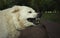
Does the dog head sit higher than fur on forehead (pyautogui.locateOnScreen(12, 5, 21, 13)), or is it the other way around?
fur on forehead (pyautogui.locateOnScreen(12, 5, 21, 13))

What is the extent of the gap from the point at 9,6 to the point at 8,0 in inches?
3.1

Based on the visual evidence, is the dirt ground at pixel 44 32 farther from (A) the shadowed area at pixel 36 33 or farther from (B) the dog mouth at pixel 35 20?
(B) the dog mouth at pixel 35 20

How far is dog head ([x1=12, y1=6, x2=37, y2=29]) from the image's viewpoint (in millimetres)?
1951

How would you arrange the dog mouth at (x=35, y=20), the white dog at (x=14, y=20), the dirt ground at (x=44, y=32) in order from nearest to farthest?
the dirt ground at (x=44, y=32)
the white dog at (x=14, y=20)
the dog mouth at (x=35, y=20)

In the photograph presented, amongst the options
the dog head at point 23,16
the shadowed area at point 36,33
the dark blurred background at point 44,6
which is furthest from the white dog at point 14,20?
the shadowed area at point 36,33

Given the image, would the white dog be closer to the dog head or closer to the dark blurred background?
the dog head

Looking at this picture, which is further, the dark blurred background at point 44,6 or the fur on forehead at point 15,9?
the dark blurred background at point 44,6

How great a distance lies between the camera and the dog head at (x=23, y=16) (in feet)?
6.40

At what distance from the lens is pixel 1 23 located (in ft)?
6.04

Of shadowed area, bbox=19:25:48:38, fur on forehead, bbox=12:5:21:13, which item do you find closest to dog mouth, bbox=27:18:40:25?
fur on forehead, bbox=12:5:21:13

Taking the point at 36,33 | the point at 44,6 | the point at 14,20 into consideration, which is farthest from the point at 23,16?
the point at 36,33

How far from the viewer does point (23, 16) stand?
77.9 inches

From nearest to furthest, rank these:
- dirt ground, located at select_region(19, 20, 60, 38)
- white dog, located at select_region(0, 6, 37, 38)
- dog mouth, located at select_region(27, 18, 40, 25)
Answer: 1. dirt ground, located at select_region(19, 20, 60, 38)
2. white dog, located at select_region(0, 6, 37, 38)
3. dog mouth, located at select_region(27, 18, 40, 25)

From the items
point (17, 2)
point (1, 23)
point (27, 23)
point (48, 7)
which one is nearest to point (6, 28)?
point (1, 23)
